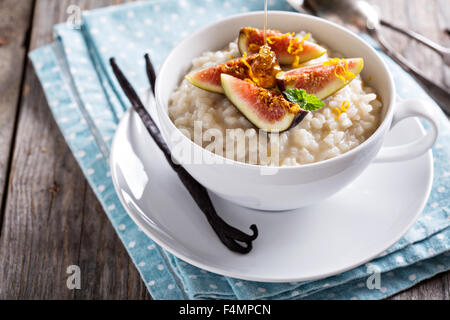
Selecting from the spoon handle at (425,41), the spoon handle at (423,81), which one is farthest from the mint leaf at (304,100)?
the spoon handle at (425,41)

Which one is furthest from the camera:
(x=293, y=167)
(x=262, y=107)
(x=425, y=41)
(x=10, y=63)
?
(x=10, y=63)

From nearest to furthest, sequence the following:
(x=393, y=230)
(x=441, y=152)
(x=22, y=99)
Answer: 1. (x=393, y=230)
2. (x=441, y=152)
3. (x=22, y=99)

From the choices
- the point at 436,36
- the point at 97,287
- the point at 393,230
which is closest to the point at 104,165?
the point at 97,287

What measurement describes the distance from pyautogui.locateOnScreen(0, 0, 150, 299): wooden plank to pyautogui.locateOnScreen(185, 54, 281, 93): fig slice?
38.7 inches

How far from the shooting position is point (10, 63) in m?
3.50

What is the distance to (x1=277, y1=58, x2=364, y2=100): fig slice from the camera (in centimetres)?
222

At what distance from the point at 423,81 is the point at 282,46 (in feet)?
4.22

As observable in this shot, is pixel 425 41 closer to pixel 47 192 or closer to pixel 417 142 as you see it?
pixel 417 142

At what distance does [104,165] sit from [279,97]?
1192 mm

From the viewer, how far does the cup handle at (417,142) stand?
2.12 metres

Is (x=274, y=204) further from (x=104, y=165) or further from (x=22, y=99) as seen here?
(x=22, y=99)

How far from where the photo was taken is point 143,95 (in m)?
2.83

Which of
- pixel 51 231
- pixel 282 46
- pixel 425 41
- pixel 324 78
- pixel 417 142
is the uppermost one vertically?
pixel 425 41

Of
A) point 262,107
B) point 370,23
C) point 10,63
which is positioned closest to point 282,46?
point 262,107
